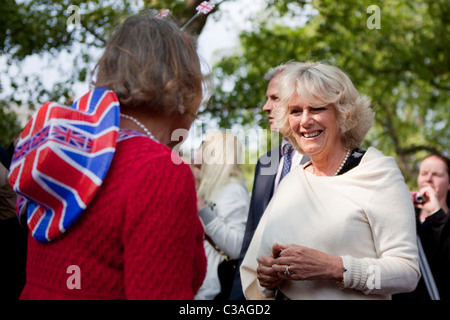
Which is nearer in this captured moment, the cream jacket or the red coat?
the red coat

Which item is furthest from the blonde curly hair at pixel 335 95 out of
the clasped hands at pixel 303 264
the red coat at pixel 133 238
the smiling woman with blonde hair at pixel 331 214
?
the red coat at pixel 133 238

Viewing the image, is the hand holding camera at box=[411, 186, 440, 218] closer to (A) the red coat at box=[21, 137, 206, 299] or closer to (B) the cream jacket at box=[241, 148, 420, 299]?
(B) the cream jacket at box=[241, 148, 420, 299]

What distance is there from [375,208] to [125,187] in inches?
54.9

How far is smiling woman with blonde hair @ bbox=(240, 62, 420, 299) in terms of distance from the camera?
236 centimetres

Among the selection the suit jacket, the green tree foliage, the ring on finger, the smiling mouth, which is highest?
the smiling mouth

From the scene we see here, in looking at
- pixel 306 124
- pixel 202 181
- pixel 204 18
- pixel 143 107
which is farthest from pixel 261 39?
pixel 143 107

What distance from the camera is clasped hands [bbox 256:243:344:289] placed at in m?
2.34

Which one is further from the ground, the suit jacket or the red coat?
the red coat

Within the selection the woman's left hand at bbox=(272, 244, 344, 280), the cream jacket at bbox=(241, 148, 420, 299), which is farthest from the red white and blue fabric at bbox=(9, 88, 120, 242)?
the cream jacket at bbox=(241, 148, 420, 299)

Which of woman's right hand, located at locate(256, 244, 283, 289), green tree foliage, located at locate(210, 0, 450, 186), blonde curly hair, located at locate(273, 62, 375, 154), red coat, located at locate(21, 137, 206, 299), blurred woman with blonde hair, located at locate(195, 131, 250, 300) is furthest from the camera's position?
green tree foliage, located at locate(210, 0, 450, 186)

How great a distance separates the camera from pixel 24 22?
802 centimetres

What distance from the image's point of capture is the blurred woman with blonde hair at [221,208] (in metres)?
4.16

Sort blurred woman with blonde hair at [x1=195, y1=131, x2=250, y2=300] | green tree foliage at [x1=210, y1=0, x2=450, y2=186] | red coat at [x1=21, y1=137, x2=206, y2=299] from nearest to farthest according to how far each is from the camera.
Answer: red coat at [x1=21, y1=137, x2=206, y2=299] < blurred woman with blonde hair at [x1=195, y1=131, x2=250, y2=300] < green tree foliage at [x1=210, y1=0, x2=450, y2=186]

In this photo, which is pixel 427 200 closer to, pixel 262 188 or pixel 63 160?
pixel 262 188
